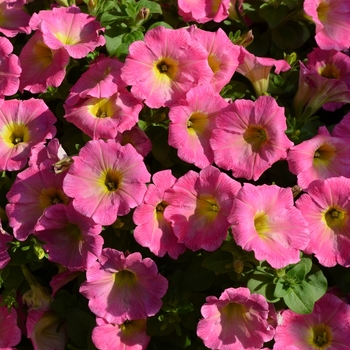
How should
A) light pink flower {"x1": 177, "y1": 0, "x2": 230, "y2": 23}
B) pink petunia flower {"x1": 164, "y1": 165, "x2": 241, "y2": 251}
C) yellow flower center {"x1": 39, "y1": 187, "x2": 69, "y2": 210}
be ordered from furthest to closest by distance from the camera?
light pink flower {"x1": 177, "y1": 0, "x2": 230, "y2": 23}
yellow flower center {"x1": 39, "y1": 187, "x2": 69, "y2": 210}
pink petunia flower {"x1": 164, "y1": 165, "x2": 241, "y2": 251}

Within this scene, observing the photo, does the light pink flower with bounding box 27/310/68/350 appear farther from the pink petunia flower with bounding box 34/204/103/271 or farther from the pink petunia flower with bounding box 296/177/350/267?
the pink petunia flower with bounding box 296/177/350/267

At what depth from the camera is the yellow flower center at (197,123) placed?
1.74 m

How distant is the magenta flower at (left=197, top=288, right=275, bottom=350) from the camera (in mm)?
1564

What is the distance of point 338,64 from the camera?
6.68ft

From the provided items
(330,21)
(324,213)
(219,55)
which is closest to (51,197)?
(219,55)

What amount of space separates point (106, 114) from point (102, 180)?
21cm

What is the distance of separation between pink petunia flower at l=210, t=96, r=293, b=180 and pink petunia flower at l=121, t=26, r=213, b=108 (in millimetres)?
137

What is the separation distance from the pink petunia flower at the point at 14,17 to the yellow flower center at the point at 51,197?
1.97 feet

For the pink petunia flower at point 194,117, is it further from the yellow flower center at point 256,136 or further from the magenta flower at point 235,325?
the magenta flower at point 235,325

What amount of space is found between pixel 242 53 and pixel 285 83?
0.25m

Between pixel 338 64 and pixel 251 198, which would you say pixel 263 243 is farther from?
pixel 338 64

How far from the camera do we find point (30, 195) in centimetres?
170

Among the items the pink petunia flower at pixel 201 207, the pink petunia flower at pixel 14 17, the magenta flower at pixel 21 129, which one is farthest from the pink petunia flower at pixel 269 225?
the pink petunia flower at pixel 14 17

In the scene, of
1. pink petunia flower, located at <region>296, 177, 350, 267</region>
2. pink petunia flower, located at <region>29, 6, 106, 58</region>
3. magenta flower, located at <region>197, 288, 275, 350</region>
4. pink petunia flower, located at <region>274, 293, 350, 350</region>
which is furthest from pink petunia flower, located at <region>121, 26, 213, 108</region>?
pink petunia flower, located at <region>274, 293, 350, 350</region>
